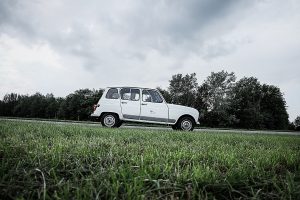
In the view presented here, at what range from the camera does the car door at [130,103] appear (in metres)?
12.2

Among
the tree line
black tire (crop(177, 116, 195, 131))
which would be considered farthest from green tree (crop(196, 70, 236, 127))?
black tire (crop(177, 116, 195, 131))

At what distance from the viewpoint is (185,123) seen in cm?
1254

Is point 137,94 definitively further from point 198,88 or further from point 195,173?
point 198,88

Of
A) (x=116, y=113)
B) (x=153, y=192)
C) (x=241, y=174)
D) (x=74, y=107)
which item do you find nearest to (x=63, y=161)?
(x=153, y=192)

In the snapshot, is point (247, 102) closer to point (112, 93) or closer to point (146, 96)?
point (146, 96)

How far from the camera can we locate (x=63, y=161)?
7.84 feet

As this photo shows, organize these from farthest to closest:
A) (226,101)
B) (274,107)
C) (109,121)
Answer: (274,107)
(226,101)
(109,121)

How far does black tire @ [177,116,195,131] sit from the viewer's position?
12477 mm

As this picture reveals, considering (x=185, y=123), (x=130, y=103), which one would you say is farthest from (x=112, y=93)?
(x=185, y=123)

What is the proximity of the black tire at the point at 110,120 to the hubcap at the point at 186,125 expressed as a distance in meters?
2.86

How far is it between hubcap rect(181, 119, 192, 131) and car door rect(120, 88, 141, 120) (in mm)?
2018

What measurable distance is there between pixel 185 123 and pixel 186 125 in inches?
3.9

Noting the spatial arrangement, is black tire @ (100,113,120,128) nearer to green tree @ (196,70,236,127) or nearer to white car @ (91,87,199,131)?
white car @ (91,87,199,131)

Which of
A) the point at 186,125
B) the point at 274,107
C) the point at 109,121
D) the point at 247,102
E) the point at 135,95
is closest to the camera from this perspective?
the point at 109,121
